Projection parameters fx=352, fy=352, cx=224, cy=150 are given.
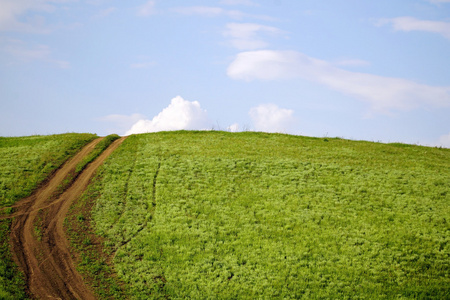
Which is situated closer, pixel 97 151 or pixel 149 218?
pixel 149 218

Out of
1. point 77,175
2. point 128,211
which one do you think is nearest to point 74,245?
point 128,211

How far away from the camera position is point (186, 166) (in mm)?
28125

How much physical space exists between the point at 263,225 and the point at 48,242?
1180 centimetres

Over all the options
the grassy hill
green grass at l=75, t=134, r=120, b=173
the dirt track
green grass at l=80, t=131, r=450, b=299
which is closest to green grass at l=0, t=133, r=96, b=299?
the dirt track

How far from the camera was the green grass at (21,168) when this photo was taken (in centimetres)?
1617

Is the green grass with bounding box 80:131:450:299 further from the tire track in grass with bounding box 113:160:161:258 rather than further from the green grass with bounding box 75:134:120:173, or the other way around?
the green grass with bounding box 75:134:120:173

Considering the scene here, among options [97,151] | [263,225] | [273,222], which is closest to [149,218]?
[263,225]

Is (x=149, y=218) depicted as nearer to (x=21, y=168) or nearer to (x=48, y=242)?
(x=48, y=242)

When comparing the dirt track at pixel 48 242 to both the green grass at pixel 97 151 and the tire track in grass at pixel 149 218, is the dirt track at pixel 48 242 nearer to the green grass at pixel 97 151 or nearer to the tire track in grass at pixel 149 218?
the green grass at pixel 97 151

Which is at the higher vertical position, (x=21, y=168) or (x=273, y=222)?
(x=21, y=168)

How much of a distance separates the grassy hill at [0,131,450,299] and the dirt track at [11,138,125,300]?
709 millimetres

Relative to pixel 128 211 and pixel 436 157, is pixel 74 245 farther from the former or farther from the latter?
pixel 436 157

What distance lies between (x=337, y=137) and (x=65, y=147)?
27045 millimetres

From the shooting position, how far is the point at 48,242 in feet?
61.7
